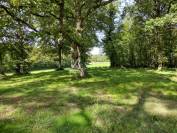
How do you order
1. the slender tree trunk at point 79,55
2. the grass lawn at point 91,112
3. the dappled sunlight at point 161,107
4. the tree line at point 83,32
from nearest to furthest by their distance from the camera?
the grass lawn at point 91,112 → the dappled sunlight at point 161,107 → the tree line at point 83,32 → the slender tree trunk at point 79,55

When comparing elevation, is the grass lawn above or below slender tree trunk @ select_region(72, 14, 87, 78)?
below

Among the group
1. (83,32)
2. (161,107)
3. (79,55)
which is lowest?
(161,107)

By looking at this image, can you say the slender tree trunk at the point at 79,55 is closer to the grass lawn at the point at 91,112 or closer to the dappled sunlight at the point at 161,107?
the grass lawn at the point at 91,112

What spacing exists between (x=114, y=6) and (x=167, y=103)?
53237 mm

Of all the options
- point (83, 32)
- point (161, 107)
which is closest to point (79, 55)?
point (83, 32)

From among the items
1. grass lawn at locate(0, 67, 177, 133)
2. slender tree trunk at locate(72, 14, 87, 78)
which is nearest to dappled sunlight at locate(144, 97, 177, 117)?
grass lawn at locate(0, 67, 177, 133)

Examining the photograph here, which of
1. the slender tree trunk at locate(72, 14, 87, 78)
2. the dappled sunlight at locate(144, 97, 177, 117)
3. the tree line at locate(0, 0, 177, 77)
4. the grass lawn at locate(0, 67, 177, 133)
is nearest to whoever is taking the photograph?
the grass lawn at locate(0, 67, 177, 133)

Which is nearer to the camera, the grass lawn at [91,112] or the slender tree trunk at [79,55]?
the grass lawn at [91,112]

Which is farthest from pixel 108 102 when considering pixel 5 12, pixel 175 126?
pixel 5 12

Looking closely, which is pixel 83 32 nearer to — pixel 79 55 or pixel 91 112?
pixel 79 55

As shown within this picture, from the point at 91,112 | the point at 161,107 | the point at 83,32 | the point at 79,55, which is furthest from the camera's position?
the point at 83,32

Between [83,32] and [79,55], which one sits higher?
[83,32]

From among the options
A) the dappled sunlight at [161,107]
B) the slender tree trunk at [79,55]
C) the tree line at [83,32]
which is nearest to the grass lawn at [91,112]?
the dappled sunlight at [161,107]

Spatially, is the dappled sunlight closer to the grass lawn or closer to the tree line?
the grass lawn
